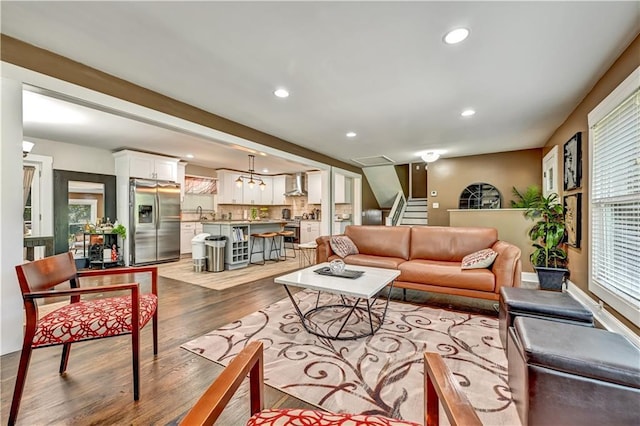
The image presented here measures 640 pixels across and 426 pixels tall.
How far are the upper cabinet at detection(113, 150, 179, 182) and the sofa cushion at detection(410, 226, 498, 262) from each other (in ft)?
18.0

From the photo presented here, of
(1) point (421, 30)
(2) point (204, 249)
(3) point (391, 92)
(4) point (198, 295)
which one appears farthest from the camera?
(2) point (204, 249)

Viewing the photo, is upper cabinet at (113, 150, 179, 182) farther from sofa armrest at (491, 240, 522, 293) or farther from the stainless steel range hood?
sofa armrest at (491, 240, 522, 293)

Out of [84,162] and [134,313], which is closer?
[134,313]

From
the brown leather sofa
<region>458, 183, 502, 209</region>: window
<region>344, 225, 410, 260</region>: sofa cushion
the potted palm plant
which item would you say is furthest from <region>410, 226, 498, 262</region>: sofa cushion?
<region>458, 183, 502, 209</region>: window

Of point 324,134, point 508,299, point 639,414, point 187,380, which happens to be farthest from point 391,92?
point 187,380

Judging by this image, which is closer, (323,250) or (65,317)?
(65,317)

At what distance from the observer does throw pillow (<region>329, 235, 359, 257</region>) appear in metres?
4.09

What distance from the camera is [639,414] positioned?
1114 millimetres

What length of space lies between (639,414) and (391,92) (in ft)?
9.51

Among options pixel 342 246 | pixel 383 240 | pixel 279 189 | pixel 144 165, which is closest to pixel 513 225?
pixel 383 240

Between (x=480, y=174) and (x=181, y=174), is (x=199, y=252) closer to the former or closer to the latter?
(x=181, y=174)

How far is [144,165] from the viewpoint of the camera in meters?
5.79

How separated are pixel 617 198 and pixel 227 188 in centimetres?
772

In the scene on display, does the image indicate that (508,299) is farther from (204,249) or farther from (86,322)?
(204,249)
